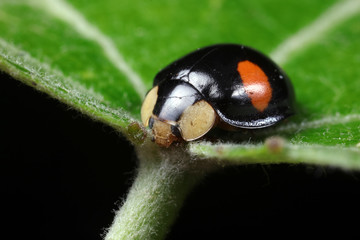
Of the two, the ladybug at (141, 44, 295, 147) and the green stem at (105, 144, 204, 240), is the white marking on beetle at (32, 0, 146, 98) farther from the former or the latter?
the green stem at (105, 144, 204, 240)

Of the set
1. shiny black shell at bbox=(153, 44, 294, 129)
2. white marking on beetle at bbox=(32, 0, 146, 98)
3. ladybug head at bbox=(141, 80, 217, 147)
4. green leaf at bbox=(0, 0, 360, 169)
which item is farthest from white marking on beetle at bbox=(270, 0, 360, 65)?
ladybug head at bbox=(141, 80, 217, 147)

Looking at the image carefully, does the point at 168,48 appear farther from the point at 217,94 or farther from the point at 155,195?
the point at 155,195

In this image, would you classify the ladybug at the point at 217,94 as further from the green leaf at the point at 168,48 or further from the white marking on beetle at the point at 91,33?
the white marking on beetle at the point at 91,33

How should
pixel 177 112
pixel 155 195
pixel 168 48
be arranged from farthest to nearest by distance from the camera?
pixel 168 48 < pixel 177 112 < pixel 155 195

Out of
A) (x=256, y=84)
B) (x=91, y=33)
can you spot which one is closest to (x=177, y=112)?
(x=256, y=84)

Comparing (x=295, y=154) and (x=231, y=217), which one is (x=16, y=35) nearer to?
(x=231, y=217)

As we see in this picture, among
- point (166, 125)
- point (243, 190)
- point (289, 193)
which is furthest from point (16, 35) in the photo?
point (289, 193)
